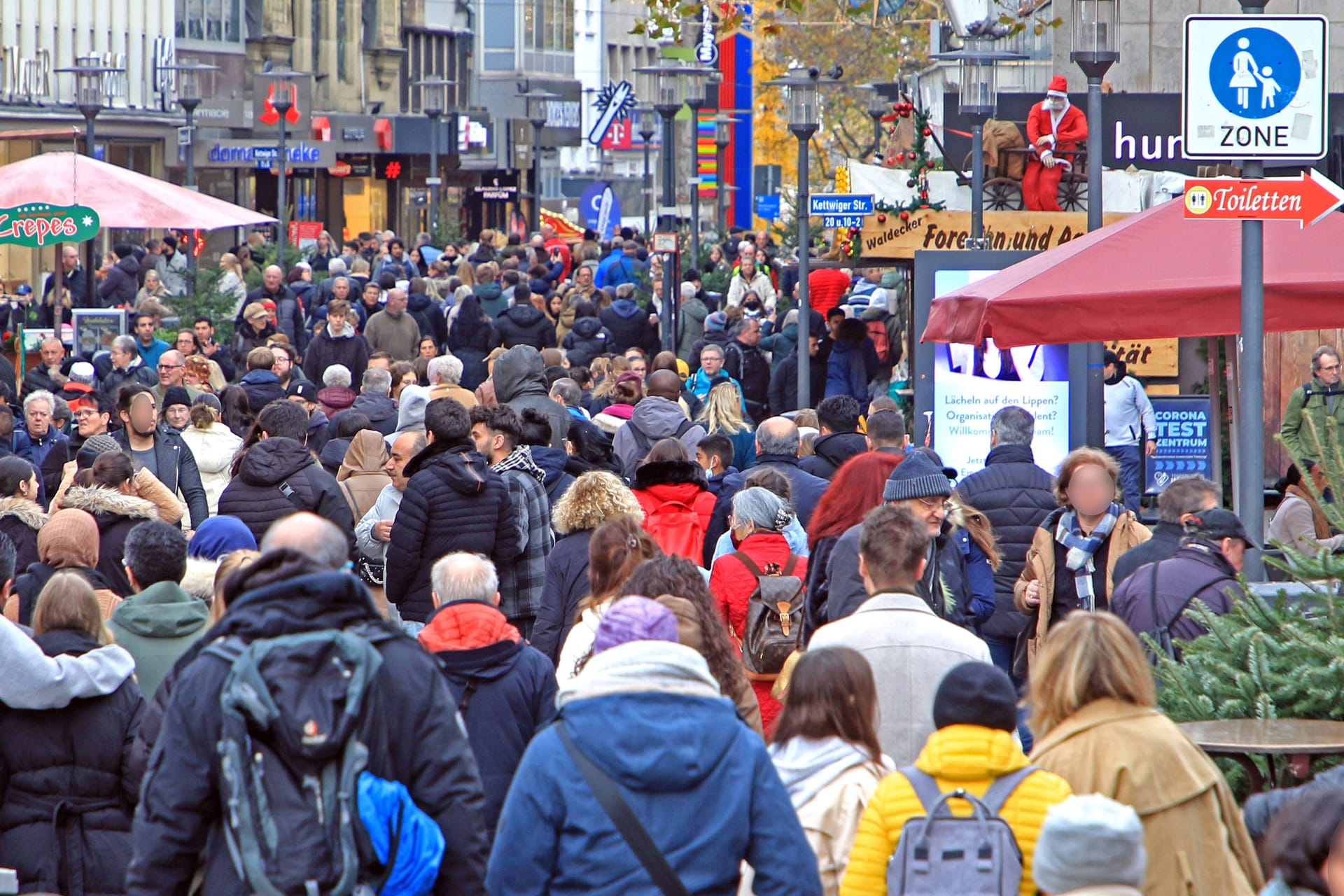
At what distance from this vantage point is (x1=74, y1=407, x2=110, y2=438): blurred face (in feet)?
37.3

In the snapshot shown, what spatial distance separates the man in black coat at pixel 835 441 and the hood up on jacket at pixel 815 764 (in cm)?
563

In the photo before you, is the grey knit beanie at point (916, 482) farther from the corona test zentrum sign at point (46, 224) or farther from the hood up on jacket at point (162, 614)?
the corona test zentrum sign at point (46, 224)

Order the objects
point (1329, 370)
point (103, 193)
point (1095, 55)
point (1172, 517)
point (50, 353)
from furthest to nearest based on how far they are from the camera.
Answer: point (103, 193) < point (50, 353) < point (1329, 370) < point (1095, 55) < point (1172, 517)

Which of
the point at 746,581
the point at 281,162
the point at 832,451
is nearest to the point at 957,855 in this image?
the point at 746,581

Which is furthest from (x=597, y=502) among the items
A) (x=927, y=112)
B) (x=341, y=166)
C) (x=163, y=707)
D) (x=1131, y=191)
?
(x=341, y=166)

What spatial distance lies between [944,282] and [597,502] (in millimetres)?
5357

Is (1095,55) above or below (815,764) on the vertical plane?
above

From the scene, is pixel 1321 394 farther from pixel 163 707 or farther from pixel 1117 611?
pixel 163 707

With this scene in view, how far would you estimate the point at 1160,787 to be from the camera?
14.4ft

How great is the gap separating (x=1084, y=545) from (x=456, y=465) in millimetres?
2803

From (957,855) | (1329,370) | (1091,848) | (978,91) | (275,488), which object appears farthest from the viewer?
(978,91)

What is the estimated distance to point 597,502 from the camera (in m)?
7.94

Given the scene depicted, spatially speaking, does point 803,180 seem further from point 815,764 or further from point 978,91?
point 815,764

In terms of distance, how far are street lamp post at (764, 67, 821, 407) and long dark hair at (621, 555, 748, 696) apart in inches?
435
